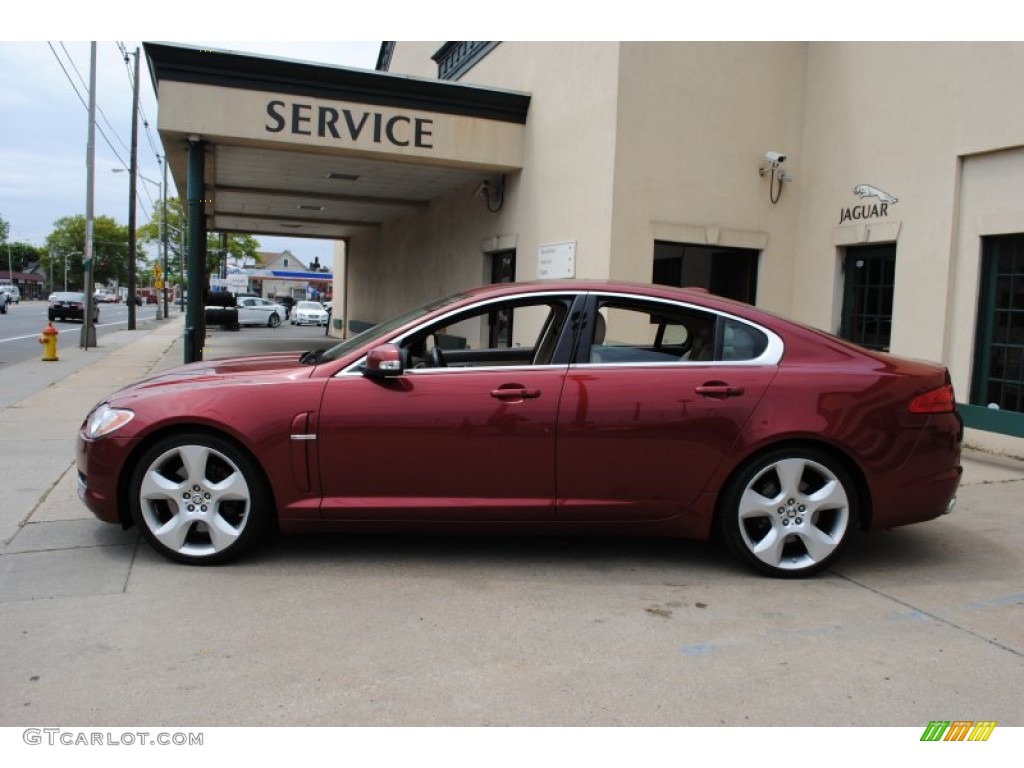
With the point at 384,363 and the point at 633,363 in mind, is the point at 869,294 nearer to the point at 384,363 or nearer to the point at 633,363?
the point at 633,363

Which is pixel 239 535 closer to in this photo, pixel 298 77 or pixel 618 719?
pixel 618 719

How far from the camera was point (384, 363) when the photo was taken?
4.20 m

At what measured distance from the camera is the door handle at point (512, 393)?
4242mm

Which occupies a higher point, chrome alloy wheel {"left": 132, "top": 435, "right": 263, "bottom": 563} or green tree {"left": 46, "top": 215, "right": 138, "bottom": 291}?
green tree {"left": 46, "top": 215, "right": 138, "bottom": 291}

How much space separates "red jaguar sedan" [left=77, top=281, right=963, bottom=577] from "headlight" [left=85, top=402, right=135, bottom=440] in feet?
0.04

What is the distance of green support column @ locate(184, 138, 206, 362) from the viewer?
11.5 metres

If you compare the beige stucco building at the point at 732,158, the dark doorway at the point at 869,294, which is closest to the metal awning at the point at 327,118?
the beige stucco building at the point at 732,158

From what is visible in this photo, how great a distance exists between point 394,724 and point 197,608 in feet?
4.72

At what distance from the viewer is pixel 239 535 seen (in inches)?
169

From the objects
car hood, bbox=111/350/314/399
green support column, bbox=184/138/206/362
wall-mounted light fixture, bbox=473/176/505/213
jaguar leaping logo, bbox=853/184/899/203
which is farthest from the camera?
wall-mounted light fixture, bbox=473/176/505/213

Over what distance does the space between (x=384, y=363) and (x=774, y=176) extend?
7.92m

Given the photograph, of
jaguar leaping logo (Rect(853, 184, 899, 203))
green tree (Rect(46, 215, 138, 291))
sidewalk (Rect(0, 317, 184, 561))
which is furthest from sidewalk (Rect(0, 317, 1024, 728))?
green tree (Rect(46, 215, 138, 291))

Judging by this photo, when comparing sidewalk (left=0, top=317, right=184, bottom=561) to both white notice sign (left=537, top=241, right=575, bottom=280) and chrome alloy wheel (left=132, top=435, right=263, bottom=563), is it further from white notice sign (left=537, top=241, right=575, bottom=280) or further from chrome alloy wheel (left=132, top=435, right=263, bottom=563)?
white notice sign (left=537, top=241, right=575, bottom=280)
